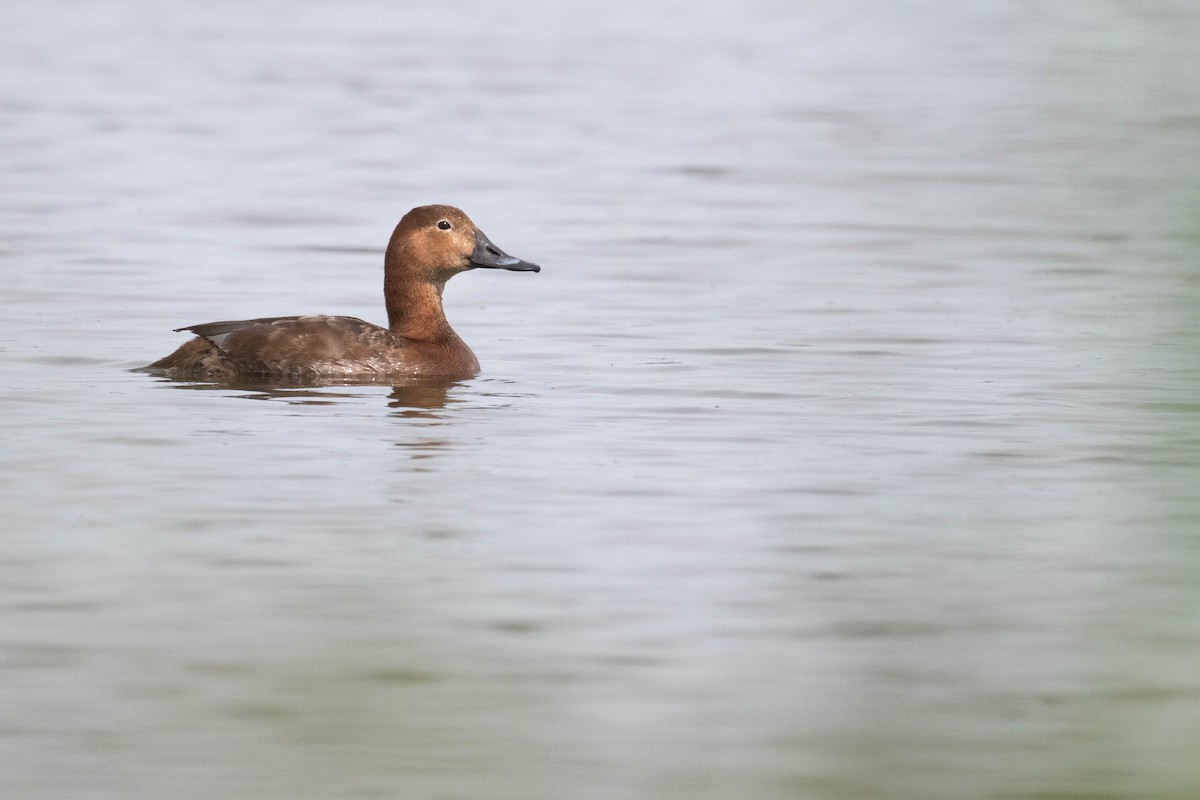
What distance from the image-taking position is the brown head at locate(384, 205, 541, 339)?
11.1 metres

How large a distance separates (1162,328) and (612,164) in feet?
55.4

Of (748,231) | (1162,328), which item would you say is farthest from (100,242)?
(1162,328)

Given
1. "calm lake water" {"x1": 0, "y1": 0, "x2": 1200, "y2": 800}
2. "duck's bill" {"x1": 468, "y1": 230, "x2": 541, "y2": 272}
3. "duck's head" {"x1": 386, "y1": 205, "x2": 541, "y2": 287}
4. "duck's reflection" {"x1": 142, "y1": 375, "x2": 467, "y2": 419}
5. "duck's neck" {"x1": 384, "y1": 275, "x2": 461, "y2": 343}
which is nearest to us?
"calm lake water" {"x1": 0, "y1": 0, "x2": 1200, "y2": 800}

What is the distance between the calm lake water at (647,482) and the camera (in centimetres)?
433

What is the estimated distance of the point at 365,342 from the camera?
34.6ft

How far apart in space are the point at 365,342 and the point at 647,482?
285 cm

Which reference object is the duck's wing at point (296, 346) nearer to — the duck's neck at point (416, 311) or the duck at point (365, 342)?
the duck at point (365, 342)

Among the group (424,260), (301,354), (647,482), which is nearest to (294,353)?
(301,354)

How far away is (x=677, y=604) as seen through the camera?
6.24 meters

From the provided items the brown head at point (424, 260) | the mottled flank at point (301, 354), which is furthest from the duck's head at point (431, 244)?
the mottled flank at point (301, 354)

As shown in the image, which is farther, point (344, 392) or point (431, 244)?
point (431, 244)

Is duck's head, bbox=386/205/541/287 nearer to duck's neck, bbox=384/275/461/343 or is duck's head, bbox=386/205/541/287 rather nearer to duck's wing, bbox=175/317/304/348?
duck's neck, bbox=384/275/461/343

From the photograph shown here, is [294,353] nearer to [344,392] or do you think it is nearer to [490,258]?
[344,392]

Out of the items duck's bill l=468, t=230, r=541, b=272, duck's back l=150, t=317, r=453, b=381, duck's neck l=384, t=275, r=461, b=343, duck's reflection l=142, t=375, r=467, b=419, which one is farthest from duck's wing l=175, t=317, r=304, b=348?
duck's bill l=468, t=230, r=541, b=272
